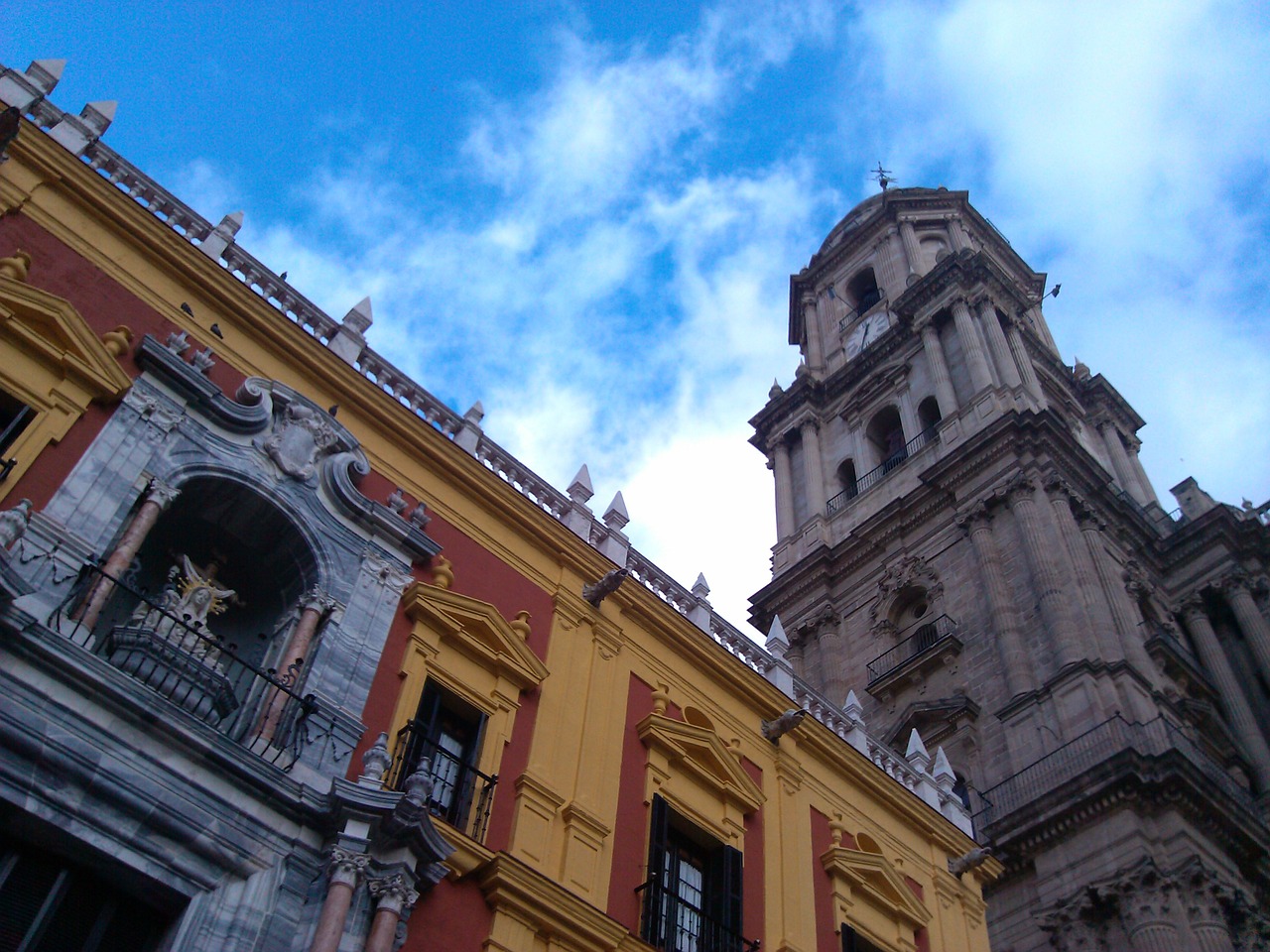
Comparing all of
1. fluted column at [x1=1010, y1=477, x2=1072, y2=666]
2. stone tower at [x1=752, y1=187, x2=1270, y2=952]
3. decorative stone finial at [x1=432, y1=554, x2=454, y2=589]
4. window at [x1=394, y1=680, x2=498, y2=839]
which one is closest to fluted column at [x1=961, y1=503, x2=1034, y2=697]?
stone tower at [x1=752, y1=187, x2=1270, y2=952]

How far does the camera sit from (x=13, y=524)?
1030cm

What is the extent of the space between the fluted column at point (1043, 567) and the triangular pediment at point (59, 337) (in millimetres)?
21651

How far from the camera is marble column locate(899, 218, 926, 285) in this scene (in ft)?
149

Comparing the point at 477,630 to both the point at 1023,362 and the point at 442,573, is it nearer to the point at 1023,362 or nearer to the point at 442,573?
the point at 442,573

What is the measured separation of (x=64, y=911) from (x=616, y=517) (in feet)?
32.6

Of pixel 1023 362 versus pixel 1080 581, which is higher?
pixel 1023 362

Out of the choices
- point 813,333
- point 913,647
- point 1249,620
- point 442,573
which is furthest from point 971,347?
point 442,573

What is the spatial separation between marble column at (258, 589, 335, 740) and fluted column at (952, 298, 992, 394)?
27.6m

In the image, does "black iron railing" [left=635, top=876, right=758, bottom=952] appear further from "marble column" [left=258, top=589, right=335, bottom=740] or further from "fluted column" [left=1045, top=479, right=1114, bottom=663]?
"fluted column" [left=1045, top=479, right=1114, bottom=663]

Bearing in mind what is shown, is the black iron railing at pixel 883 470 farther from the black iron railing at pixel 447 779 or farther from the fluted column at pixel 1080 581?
the black iron railing at pixel 447 779

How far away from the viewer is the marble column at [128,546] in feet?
35.5

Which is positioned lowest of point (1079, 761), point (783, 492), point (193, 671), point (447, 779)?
point (193, 671)

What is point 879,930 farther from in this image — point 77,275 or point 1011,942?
point 77,275

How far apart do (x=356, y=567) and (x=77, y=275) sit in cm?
429
